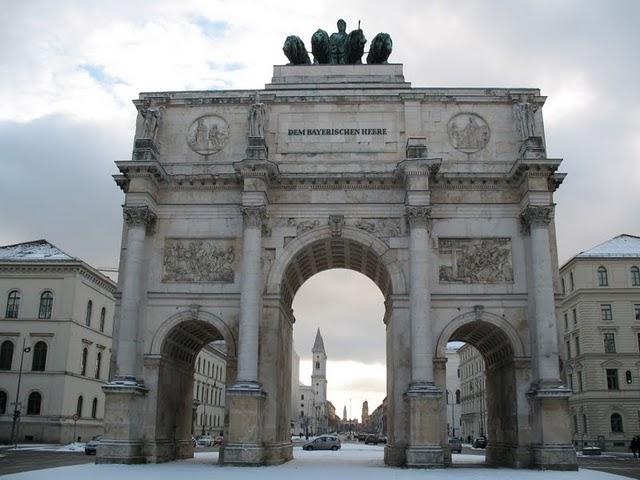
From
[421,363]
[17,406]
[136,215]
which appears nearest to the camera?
[421,363]

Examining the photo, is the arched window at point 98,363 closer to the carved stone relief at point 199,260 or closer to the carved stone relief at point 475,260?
the carved stone relief at point 199,260

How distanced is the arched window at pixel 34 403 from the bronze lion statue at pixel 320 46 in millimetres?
32231

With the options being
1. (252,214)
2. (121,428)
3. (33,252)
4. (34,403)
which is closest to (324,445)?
(34,403)

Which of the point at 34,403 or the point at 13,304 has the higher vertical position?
the point at 13,304

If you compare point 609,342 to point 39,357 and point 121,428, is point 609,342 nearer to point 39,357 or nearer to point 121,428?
point 121,428

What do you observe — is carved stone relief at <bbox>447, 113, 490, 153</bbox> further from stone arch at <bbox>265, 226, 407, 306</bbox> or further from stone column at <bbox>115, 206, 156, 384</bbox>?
stone column at <bbox>115, 206, 156, 384</bbox>

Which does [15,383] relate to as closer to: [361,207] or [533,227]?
[361,207]

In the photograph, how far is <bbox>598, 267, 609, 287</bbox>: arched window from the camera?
5665 centimetres

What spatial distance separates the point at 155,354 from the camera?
26.6m

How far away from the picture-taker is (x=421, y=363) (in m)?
24.8

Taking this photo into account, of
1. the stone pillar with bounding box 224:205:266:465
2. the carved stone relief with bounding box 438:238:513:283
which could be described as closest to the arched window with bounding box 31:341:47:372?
the stone pillar with bounding box 224:205:266:465

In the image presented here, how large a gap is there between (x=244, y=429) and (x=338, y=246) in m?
8.47

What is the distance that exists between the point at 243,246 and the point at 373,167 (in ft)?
20.0

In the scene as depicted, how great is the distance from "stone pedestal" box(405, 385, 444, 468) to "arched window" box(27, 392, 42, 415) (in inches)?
1325
